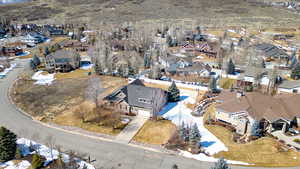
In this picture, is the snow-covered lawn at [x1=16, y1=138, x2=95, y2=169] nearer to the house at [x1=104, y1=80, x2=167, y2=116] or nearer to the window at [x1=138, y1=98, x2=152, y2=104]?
the house at [x1=104, y1=80, x2=167, y2=116]

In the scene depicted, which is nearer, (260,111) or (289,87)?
(260,111)

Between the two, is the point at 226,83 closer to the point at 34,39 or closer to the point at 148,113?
the point at 148,113

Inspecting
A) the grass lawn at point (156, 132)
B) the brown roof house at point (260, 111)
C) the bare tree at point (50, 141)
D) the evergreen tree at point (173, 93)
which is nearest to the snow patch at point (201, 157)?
the grass lawn at point (156, 132)

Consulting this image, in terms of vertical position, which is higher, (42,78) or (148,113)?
(42,78)

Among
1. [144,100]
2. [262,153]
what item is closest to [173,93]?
[144,100]

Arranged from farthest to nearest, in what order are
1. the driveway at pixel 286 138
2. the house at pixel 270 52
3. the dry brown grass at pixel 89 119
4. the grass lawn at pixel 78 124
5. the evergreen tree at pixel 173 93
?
the house at pixel 270 52
the evergreen tree at pixel 173 93
the dry brown grass at pixel 89 119
the grass lawn at pixel 78 124
the driveway at pixel 286 138

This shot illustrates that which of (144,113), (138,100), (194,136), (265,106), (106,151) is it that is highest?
(265,106)

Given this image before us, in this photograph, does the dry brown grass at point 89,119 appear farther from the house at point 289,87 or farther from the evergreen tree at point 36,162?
the house at point 289,87

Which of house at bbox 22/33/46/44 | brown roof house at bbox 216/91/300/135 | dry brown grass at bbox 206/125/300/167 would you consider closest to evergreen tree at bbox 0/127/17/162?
dry brown grass at bbox 206/125/300/167
